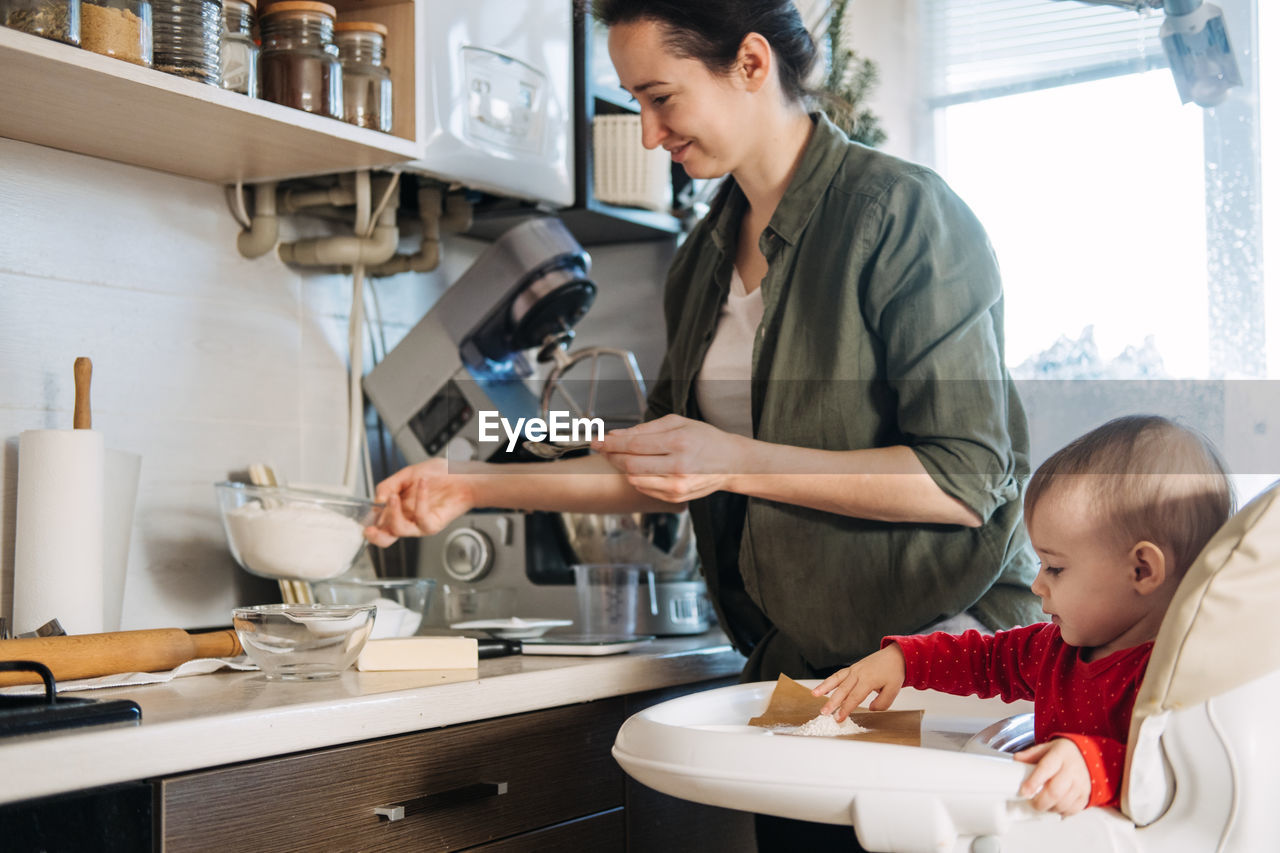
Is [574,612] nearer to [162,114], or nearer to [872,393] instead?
[872,393]

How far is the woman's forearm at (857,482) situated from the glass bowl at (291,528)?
1.66 feet

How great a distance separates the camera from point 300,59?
1.32 metres

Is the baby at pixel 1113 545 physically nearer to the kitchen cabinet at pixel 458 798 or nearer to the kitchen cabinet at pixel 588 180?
the kitchen cabinet at pixel 458 798

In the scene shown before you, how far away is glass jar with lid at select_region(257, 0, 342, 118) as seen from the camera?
131cm

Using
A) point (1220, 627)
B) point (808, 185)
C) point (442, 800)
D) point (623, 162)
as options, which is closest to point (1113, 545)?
point (1220, 627)

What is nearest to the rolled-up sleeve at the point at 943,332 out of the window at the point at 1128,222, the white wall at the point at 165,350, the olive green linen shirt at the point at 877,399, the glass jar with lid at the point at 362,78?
the olive green linen shirt at the point at 877,399

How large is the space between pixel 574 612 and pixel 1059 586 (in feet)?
2.57

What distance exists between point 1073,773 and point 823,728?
225 mm

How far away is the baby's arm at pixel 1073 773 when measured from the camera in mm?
700

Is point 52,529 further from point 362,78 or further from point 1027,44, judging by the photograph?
point 1027,44

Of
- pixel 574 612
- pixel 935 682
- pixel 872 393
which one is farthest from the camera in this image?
pixel 574 612

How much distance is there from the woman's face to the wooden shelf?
0.34 m

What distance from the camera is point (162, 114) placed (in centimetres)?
123

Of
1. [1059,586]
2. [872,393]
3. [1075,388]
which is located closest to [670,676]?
[872,393]
